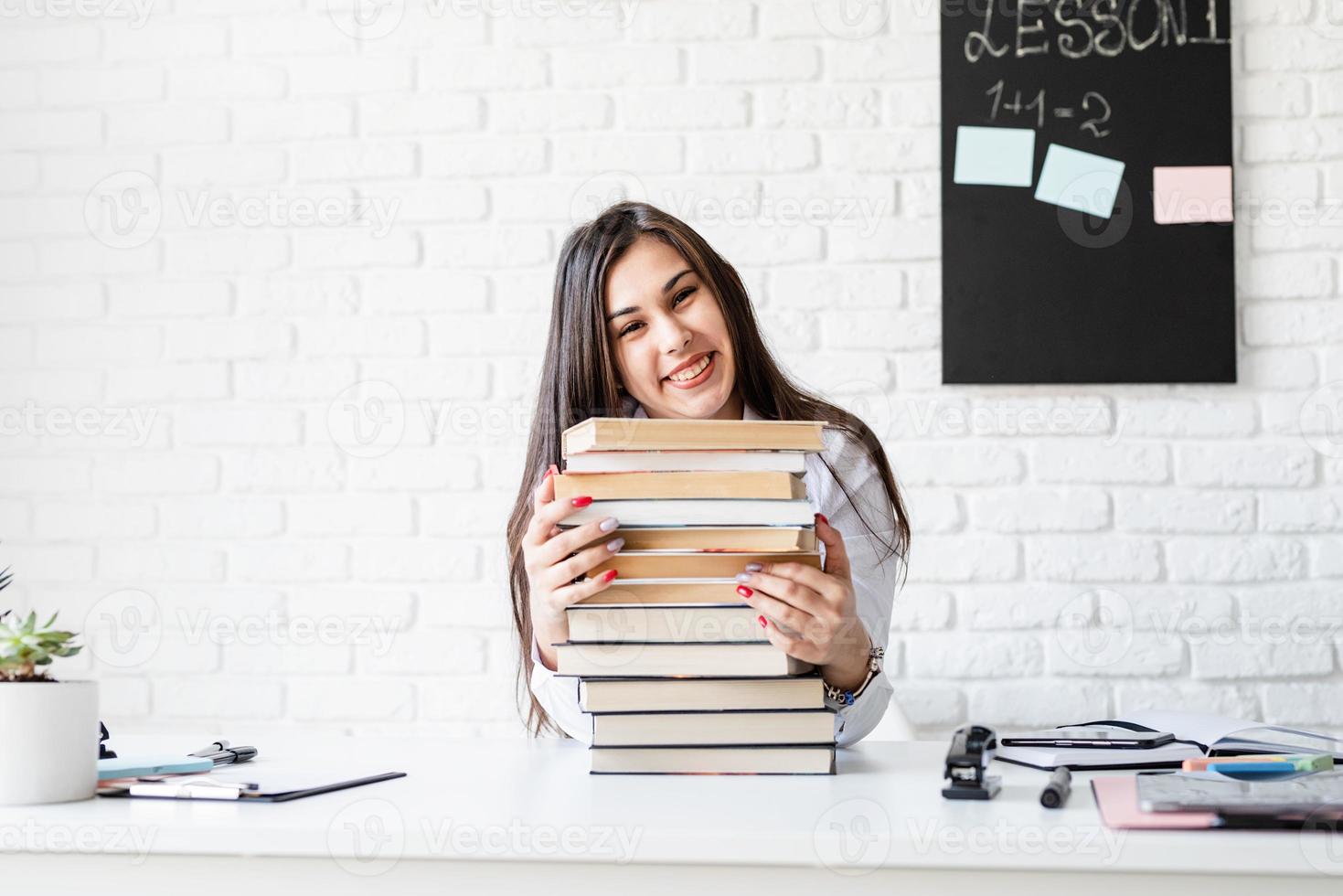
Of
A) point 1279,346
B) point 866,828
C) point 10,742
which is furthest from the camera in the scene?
point 1279,346

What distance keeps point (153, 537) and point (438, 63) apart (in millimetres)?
1024

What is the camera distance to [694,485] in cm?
101

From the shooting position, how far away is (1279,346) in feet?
6.89

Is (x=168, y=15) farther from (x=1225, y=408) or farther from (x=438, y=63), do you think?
(x=1225, y=408)

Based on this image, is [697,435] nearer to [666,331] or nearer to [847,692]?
[847,692]

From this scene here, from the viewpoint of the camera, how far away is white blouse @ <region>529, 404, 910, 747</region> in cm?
134

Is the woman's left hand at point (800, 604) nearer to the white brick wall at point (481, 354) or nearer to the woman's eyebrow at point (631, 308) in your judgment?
the woman's eyebrow at point (631, 308)

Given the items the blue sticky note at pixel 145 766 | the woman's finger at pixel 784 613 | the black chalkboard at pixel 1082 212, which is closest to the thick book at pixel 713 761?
the woman's finger at pixel 784 613

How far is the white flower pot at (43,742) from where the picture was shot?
0.91 metres

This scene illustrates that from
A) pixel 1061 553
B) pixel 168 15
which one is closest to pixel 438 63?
pixel 168 15

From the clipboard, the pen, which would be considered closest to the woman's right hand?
the clipboard

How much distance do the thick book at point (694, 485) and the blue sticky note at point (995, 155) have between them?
131cm

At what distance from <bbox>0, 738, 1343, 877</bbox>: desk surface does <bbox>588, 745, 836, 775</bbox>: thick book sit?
1.1 inches

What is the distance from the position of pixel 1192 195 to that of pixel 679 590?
151 cm
